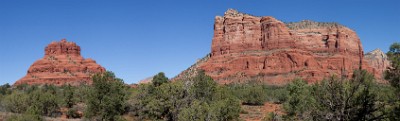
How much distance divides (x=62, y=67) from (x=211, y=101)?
5437 inches

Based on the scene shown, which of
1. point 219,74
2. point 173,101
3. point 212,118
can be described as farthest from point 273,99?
point 219,74

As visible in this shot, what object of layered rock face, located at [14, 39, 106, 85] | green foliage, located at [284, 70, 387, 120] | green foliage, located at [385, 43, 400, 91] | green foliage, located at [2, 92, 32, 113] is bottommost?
green foliage, located at [2, 92, 32, 113]

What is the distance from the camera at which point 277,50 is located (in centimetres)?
15625

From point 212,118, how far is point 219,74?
4747 inches

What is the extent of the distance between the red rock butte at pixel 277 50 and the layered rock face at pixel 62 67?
39.0 m

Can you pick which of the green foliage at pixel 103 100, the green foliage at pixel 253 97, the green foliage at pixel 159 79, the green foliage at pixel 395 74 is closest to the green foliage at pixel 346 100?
the green foliage at pixel 395 74

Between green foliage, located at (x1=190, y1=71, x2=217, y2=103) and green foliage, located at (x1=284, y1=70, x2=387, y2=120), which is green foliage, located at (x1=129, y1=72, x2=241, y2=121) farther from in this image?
green foliage, located at (x1=284, y1=70, x2=387, y2=120)

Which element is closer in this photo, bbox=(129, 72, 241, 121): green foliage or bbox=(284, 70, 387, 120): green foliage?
bbox=(284, 70, 387, 120): green foliage

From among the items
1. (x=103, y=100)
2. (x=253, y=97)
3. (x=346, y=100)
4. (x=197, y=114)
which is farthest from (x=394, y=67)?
(x=253, y=97)

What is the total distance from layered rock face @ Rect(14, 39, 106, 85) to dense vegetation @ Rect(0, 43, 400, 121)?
8669 cm

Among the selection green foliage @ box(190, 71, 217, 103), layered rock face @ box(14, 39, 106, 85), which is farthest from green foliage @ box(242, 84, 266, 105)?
layered rock face @ box(14, 39, 106, 85)

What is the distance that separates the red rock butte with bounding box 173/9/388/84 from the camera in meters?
149

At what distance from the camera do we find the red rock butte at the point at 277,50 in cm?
14900

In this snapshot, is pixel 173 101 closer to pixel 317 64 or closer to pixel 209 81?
pixel 209 81
